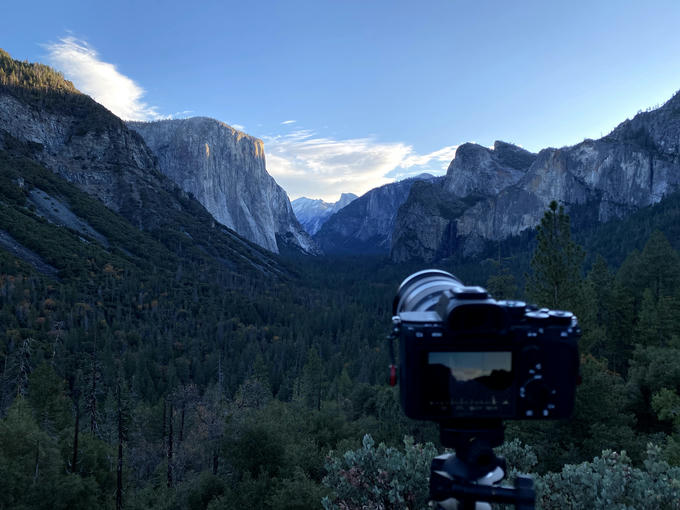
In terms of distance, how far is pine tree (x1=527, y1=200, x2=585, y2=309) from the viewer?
1554cm

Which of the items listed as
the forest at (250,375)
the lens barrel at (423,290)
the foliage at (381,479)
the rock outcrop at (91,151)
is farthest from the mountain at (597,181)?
the lens barrel at (423,290)

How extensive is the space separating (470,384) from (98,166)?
610ft

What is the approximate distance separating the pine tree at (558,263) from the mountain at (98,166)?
13265 centimetres

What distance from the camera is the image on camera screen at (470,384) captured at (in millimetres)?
2717

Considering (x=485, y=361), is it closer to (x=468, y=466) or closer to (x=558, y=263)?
(x=468, y=466)

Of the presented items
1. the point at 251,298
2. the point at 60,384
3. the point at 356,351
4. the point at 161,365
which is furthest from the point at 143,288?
the point at 60,384

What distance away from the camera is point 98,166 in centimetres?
15575

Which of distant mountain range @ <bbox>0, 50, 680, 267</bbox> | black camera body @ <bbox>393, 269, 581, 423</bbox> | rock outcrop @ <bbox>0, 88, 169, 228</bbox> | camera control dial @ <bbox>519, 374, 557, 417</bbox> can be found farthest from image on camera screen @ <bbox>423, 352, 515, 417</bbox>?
rock outcrop @ <bbox>0, 88, 169, 228</bbox>

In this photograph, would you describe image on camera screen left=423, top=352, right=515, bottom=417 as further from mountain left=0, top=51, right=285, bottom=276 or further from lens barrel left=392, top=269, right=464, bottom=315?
mountain left=0, top=51, right=285, bottom=276

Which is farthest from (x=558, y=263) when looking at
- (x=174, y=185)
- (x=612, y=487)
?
(x=174, y=185)

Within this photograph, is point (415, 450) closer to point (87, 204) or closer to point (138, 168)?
point (87, 204)

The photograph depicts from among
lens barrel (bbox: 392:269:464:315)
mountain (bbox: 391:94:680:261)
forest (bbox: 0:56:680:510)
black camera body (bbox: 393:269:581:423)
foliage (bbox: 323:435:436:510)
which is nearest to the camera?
black camera body (bbox: 393:269:581:423)

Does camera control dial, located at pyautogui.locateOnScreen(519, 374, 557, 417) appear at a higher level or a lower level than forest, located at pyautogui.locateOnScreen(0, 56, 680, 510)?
higher

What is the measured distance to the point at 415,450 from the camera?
6730mm
